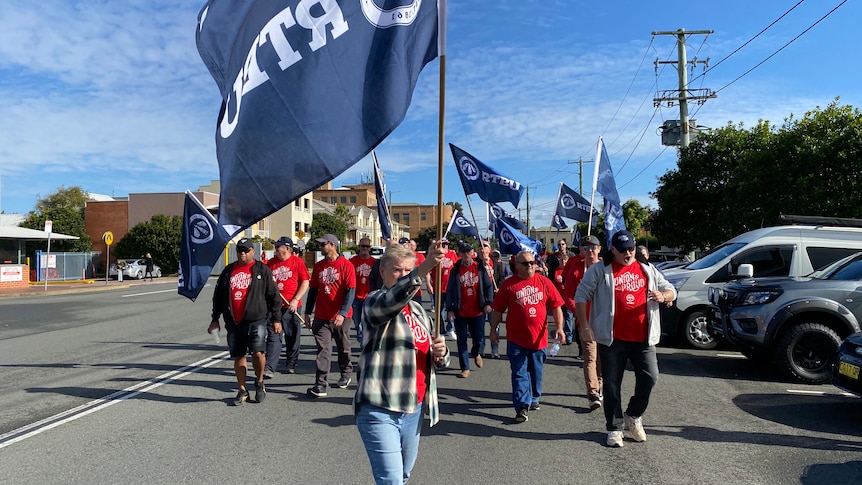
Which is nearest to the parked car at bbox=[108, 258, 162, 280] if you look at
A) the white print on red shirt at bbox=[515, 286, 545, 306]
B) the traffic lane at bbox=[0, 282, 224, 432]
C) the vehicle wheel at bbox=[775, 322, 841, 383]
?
the traffic lane at bbox=[0, 282, 224, 432]

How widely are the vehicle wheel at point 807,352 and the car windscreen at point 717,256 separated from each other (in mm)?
2925

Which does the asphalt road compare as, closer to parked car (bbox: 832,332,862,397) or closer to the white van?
parked car (bbox: 832,332,862,397)

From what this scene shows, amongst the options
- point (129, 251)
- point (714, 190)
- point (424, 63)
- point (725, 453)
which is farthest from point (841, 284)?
point (129, 251)

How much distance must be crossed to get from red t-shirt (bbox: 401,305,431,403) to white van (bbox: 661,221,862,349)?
8.08m

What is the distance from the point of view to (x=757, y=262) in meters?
10.5

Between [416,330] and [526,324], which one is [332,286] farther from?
[416,330]

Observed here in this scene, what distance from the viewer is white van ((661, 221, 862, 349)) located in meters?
10.0

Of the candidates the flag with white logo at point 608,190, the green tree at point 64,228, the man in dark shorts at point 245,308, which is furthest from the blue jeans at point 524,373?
the green tree at point 64,228

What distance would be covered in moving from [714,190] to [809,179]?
743 centimetres

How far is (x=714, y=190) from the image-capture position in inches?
983

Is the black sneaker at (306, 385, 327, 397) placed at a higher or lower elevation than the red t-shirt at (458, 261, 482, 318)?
lower

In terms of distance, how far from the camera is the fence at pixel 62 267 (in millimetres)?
35250

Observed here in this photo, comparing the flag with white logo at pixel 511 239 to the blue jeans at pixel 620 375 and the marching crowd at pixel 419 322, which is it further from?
the blue jeans at pixel 620 375

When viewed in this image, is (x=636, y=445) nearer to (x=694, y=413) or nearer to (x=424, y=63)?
(x=694, y=413)
